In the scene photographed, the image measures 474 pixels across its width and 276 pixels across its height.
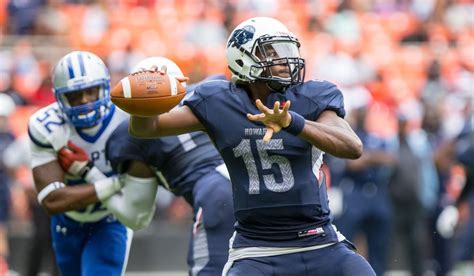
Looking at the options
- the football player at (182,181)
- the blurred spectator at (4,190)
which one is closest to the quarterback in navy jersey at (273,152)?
the football player at (182,181)

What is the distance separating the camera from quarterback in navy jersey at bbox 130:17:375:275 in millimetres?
5059

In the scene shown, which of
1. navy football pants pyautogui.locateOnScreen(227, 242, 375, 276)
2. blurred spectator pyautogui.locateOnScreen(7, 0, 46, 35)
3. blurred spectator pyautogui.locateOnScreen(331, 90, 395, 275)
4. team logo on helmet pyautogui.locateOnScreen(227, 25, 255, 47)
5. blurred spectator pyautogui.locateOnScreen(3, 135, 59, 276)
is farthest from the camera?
blurred spectator pyautogui.locateOnScreen(7, 0, 46, 35)

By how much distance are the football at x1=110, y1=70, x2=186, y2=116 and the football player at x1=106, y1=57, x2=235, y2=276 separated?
84 centimetres

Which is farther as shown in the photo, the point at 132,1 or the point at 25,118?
the point at 132,1

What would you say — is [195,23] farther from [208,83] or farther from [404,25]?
[208,83]

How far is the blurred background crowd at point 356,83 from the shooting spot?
1085 centimetres

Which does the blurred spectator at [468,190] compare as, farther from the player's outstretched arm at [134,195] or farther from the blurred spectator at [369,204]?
the player's outstretched arm at [134,195]

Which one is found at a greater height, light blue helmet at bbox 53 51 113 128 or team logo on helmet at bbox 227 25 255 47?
team logo on helmet at bbox 227 25 255 47

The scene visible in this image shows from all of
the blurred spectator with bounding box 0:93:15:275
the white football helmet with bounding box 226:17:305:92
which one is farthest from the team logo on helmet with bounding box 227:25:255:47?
the blurred spectator with bounding box 0:93:15:275

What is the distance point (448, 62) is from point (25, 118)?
Result: 5580mm

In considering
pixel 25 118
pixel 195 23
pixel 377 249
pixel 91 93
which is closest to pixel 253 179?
pixel 91 93

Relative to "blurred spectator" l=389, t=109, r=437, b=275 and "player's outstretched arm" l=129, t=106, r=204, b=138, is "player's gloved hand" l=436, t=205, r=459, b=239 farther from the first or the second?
"player's outstretched arm" l=129, t=106, r=204, b=138

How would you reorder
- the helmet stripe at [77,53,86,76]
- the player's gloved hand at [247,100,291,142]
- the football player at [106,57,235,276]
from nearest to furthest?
the player's gloved hand at [247,100,291,142] → the football player at [106,57,235,276] → the helmet stripe at [77,53,86,76]

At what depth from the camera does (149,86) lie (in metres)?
5.07
